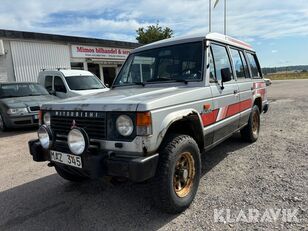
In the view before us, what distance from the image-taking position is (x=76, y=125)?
3180 mm

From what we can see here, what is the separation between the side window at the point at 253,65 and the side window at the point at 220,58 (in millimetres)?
1599

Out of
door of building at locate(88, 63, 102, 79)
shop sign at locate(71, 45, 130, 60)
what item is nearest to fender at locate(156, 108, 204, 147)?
shop sign at locate(71, 45, 130, 60)

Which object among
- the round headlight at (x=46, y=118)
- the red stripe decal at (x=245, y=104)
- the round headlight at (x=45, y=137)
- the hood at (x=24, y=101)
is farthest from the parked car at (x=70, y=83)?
the round headlight at (x=45, y=137)

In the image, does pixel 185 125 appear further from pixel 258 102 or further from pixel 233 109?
pixel 258 102

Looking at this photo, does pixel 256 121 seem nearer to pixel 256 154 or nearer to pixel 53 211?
pixel 256 154

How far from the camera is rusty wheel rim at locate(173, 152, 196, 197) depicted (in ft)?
10.8

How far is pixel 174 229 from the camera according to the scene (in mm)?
2924

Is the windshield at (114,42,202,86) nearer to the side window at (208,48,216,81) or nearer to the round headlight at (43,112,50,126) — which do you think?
the side window at (208,48,216,81)

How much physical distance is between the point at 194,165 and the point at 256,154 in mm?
2310

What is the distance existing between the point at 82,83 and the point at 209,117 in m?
7.75

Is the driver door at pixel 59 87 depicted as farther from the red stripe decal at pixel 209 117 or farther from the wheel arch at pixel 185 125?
the wheel arch at pixel 185 125

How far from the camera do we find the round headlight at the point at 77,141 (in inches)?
115

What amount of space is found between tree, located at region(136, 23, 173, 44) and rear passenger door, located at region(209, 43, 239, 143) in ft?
85.7

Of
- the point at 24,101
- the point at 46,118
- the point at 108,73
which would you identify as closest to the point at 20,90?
the point at 24,101
